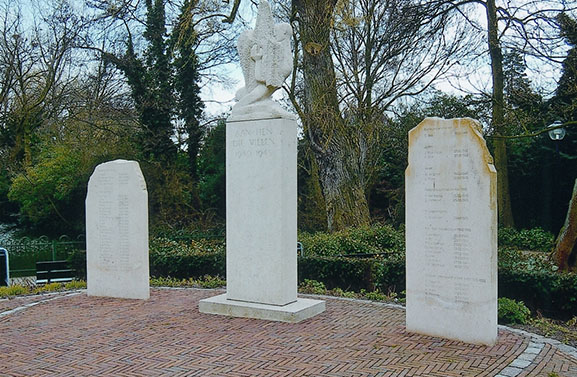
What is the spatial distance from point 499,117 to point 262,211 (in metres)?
12.2

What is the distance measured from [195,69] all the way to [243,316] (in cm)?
1630

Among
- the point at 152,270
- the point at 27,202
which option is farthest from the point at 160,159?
the point at 152,270

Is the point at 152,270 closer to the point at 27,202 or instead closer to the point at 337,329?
the point at 337,329

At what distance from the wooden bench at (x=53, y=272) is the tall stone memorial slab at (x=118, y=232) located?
3825 mm

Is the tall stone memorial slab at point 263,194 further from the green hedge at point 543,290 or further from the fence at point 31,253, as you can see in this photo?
the fence at point 31,253

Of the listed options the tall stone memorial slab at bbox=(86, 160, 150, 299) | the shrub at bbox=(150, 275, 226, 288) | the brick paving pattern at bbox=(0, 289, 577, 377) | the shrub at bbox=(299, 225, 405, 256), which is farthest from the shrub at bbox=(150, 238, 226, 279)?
the brick paving pattern at bbox=(0, 289, 577, 377)

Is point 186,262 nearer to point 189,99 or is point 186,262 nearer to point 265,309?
point 265,309

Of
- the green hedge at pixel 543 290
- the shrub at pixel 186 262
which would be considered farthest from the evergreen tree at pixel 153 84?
the green hedge at pixel 543 290

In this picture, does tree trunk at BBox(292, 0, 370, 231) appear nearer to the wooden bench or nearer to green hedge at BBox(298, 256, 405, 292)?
green hedge at BBox(298, 256, 405, 292)

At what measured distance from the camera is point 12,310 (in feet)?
29.7

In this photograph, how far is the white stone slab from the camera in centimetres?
789

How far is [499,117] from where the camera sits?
17.5 metres

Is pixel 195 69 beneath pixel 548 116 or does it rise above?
above

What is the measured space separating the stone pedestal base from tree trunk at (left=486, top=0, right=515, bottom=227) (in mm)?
10720
